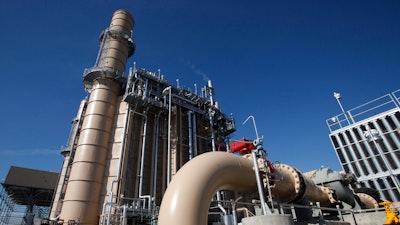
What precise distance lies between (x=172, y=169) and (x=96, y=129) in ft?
23.5

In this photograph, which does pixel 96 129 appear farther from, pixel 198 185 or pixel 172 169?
pixel 198 185

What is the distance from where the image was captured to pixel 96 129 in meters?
18.7

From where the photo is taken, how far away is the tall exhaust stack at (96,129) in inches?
629

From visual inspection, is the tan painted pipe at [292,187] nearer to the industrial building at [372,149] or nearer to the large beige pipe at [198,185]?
the large beige pipe at [198,185]

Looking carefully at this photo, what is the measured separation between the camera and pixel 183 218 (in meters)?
4.74

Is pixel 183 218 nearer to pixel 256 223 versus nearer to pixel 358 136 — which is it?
pixel 256 223

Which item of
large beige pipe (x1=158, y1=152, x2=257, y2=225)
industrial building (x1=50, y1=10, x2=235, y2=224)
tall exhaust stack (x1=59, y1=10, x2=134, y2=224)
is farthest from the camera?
industrial building (x1=50, y1=10, x2=235, y2=224)

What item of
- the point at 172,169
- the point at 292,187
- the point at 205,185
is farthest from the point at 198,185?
the point at 172,169

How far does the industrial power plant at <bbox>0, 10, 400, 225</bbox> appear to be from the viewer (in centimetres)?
696

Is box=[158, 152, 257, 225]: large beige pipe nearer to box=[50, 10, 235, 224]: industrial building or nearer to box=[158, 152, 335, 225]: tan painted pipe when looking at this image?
box=[158, 152, 335, 225]: tan painted pipe

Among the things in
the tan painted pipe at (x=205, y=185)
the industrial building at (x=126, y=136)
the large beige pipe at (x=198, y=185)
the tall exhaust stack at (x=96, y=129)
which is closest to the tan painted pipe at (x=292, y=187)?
the tan painted pipe at (x=205, y=185)

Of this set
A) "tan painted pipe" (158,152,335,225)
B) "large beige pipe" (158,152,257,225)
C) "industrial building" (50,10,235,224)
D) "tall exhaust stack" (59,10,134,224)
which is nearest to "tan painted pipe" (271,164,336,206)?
"tan painted pipe" (158,152,335,225)

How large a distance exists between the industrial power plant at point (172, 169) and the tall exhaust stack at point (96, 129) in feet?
0.24

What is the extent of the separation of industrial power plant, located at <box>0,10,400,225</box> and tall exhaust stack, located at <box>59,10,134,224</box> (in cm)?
7
